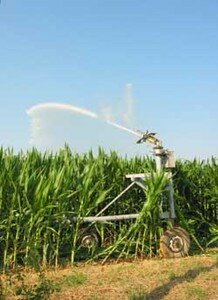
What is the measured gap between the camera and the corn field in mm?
7816

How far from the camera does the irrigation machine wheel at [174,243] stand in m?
8.62

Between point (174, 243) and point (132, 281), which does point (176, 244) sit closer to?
point (174, 243)

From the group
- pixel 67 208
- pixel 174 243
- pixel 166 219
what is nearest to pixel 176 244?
pixel 174 243

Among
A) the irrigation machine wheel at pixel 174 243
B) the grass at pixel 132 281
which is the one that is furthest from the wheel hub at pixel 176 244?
the grass at pixel 132 281

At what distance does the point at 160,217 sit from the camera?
28.6ft

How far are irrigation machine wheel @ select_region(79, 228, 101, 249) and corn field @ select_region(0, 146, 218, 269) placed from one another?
8 centimetres

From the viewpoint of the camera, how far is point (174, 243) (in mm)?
8672

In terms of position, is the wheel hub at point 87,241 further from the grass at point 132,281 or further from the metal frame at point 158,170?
the grass at point 132,281

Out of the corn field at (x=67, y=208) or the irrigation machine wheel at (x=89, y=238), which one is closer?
the corn field at (x=67, y=208)

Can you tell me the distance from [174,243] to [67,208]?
1798mm

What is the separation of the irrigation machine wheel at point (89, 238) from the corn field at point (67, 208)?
0.08 metres

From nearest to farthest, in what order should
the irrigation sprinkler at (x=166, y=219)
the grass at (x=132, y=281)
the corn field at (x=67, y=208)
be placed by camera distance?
the grass at (x=132, y=281), the corn field at (x=67, y=208), the irrigation sprinkler at (x=166, y=219)

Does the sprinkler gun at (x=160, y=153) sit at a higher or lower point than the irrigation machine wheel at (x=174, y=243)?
higher

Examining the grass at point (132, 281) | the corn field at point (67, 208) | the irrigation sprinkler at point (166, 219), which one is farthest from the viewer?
the irrigation sprinkler at point (166, 219)
